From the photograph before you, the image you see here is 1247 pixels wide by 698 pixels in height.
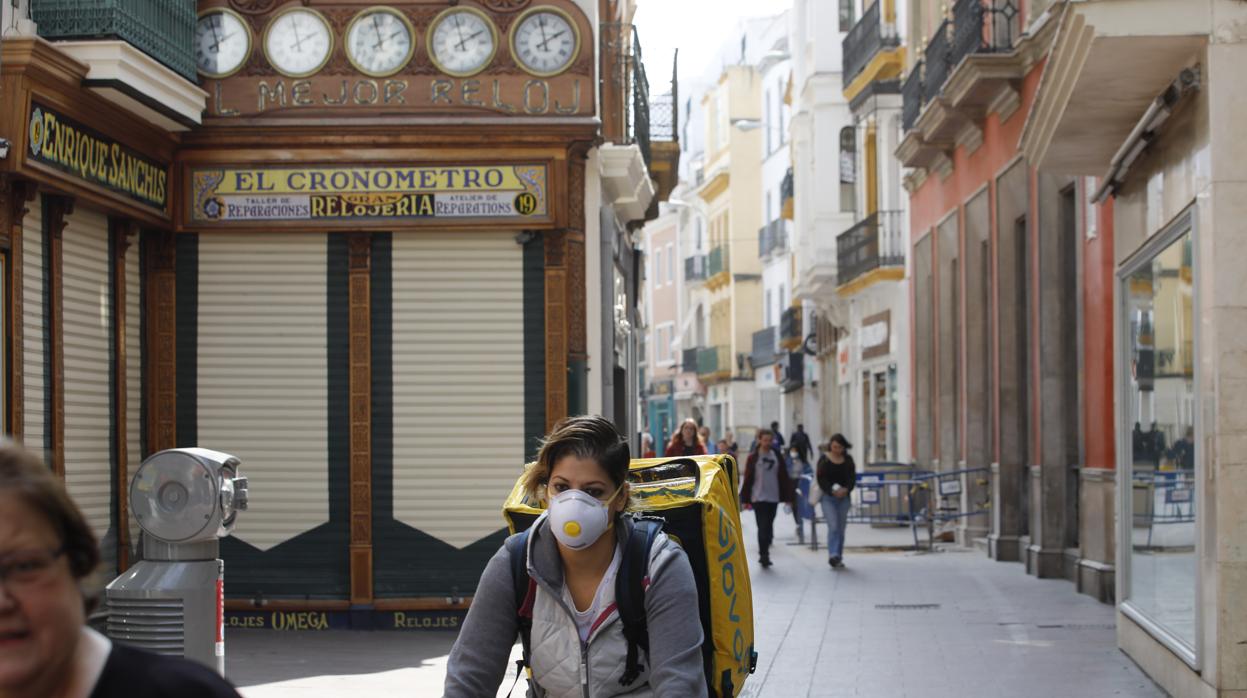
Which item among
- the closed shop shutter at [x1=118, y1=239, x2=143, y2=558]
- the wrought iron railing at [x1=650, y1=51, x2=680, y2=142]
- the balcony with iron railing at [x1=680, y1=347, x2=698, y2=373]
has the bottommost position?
the closed shop shutter at [x1=118, y1=239, x2=143, y2=558]

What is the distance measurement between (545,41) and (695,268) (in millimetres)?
61966

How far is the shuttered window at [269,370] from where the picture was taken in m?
15.4

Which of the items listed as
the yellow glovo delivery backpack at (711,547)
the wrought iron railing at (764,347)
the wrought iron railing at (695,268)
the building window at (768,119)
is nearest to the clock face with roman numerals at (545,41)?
the yellow glovo delivery backpack at (711,547)

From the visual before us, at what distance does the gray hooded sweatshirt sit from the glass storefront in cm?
653

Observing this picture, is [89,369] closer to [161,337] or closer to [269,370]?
[161,337]

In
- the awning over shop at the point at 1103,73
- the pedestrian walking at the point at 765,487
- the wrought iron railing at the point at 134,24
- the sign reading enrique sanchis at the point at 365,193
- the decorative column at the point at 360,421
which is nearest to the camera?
the awning over shop at the point at 1103,73

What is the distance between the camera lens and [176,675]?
220 cm

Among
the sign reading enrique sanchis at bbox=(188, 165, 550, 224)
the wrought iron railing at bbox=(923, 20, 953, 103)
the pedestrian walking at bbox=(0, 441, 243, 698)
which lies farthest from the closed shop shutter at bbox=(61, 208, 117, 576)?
the wrought iron railing at bbox=(923, 20, 953, 103)

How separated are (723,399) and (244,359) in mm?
59895

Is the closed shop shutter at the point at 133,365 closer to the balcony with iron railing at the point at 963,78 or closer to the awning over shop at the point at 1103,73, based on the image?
the awning over shop at the point at 1103,73

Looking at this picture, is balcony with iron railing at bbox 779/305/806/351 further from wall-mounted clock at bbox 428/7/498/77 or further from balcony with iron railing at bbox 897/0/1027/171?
wall-mounted clock at bbox 428/7/498/77

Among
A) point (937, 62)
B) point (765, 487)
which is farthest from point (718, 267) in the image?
point (765, 487)

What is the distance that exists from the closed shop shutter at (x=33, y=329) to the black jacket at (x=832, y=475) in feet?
35.6

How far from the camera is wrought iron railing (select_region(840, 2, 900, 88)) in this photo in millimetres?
34375
